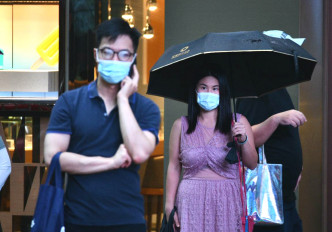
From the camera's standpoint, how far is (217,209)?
4.78 meters

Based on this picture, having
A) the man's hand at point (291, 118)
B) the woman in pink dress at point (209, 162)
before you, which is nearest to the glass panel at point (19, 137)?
the woman in pink dress at point (209, 162)

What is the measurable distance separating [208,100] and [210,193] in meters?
0.63

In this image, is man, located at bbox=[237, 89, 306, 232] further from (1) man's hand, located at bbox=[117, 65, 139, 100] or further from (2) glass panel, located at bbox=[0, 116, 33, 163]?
(2) glass panel, located at bbox=[0, 116, 33, 163]

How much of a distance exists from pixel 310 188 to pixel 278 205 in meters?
2.47

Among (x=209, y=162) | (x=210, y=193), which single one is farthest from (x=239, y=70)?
(x=210, y=193)

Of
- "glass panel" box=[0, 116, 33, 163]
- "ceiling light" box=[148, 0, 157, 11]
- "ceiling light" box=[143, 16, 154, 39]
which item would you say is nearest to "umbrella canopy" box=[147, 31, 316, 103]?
"ceiling light" box=[143, 16, 154, 39]

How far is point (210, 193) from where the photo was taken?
477 cm

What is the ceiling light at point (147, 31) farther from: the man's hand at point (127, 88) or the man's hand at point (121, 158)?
the man's hand at point (121, 158)

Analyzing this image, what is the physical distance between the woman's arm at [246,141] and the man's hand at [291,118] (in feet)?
0.78

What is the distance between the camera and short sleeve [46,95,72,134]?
3514 mm

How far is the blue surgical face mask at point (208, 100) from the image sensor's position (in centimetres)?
483

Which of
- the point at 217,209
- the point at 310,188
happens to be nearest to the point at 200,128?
the point at 217,209

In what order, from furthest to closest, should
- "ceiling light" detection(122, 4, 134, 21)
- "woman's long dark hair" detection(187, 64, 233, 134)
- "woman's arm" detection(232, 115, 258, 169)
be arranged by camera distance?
1. "ceiling light" detection(122, 4, 134, 21)
2. "woman's long dark hair" detection(187, 64, 233, 134)
3. "woman's arm" detection(232, 115, 258, 169)

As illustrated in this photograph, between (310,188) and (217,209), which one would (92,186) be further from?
(310,188)
